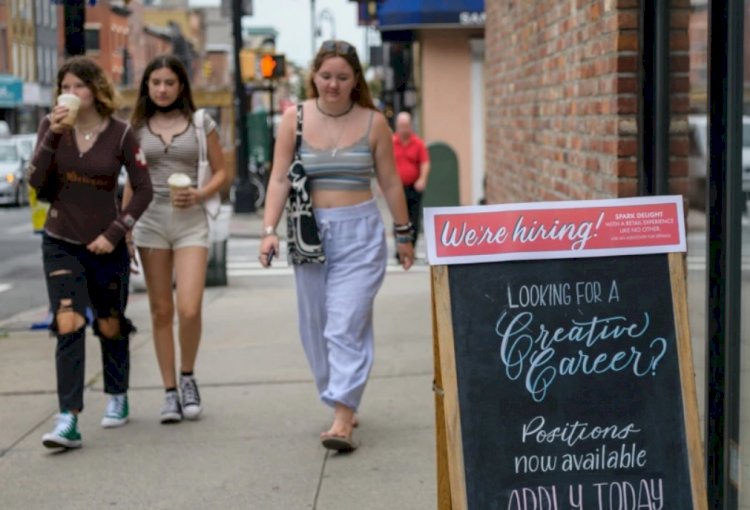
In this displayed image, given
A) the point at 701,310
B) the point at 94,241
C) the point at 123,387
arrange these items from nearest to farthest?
the point at 701,310, the point at 94,241, the point at 123,387

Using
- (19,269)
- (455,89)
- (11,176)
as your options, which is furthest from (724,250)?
(11,176)

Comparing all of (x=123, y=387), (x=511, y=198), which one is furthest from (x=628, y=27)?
(x=511, y=198)

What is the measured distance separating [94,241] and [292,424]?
1.35 metres

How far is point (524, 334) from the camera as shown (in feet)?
12.6

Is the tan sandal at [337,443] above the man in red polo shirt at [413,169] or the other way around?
the other way around

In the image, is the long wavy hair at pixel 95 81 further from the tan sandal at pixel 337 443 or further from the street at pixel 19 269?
the street at pixel 19 269

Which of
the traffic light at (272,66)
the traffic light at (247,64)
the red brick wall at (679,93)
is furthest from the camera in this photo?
the traffic light at (247,64)

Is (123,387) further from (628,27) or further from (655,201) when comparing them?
(655,201)

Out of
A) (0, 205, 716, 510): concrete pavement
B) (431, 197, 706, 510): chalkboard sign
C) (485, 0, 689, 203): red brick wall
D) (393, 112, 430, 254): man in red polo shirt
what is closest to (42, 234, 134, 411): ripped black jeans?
(0, 205, 716, 510): concrete pavement

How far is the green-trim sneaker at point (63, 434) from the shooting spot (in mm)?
5941

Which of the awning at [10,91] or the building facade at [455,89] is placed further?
the awning at [10,91]

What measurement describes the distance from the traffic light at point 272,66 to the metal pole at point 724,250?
19.2 meters

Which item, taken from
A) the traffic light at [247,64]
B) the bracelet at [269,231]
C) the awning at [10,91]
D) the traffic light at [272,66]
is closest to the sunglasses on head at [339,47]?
the bracelet at [269,231]

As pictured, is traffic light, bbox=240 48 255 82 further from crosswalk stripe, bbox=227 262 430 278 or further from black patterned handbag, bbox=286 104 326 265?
black patterned handbag, bbox=286 104 326 265
